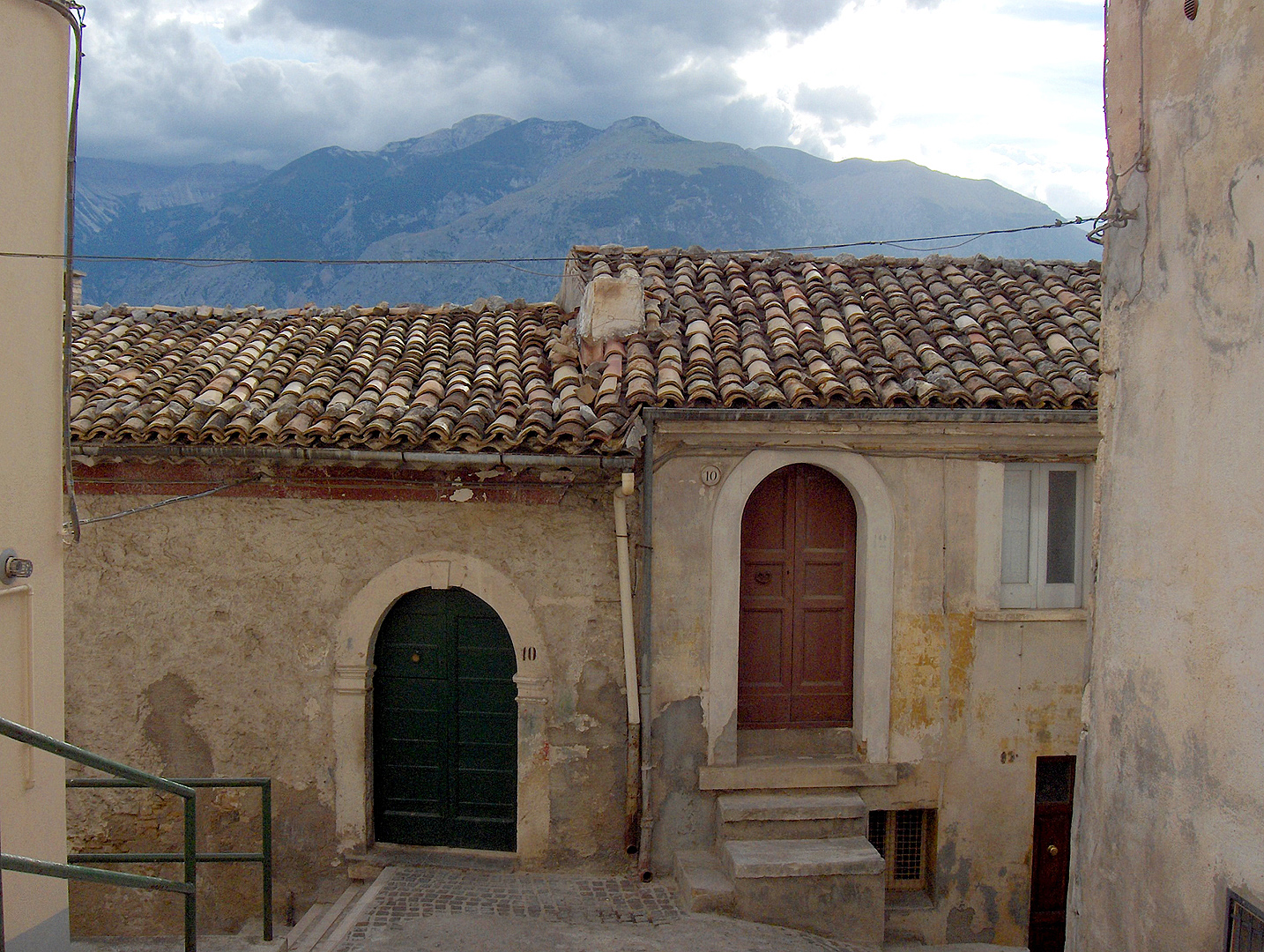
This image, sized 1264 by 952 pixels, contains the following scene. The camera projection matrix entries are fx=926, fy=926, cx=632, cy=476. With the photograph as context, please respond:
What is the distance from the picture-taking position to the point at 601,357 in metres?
7.66

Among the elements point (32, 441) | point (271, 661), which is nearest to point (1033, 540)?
point (271, 661)

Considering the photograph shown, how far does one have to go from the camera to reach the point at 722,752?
23.3 feet

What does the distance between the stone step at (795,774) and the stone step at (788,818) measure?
0.12 meters

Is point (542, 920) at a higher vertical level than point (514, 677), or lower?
lower

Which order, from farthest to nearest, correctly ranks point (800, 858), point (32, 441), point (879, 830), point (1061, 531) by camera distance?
point (879, 830) → point (1061, 531) → point (800, 858) → point (32, 441)

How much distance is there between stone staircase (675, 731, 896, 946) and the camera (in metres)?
6.41

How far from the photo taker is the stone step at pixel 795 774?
704 cm

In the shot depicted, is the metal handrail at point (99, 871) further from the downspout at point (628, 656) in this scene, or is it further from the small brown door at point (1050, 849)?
the small brown door at point (1050, 849)

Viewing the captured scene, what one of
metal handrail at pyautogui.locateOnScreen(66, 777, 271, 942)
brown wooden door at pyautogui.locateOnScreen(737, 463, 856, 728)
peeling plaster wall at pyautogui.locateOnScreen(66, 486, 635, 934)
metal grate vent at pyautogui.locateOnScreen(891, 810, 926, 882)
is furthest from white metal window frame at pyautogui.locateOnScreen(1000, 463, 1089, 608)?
metal handrail at pyautogui.locateOnScreen(66, 777, 271, 942)

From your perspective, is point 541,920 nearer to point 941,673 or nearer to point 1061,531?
point 941,673

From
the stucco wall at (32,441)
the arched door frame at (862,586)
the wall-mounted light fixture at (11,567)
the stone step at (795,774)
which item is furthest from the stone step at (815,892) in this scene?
the wall-mounted light fixture at (11,567)

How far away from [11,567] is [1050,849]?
25.2 ft

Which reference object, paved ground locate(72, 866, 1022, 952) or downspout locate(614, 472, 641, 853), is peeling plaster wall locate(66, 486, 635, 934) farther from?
paved ground locate(72, 866, 1022, 952)

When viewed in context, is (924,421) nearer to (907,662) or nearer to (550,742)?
(907,662)
